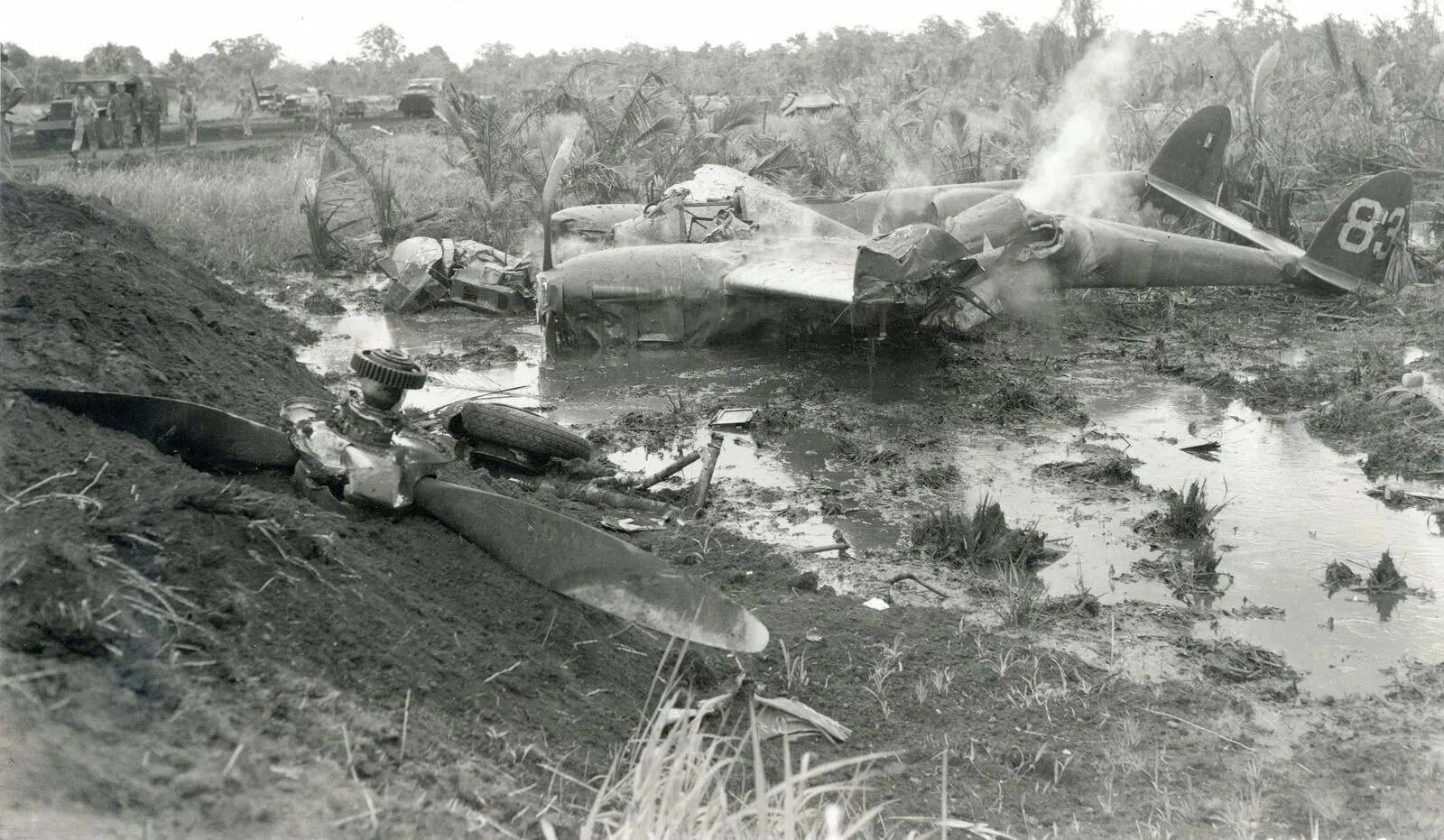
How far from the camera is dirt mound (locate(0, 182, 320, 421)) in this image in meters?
5.92

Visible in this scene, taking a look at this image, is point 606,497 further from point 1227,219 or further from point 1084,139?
point 1084,139

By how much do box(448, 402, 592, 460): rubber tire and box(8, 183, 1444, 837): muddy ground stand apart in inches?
18.3

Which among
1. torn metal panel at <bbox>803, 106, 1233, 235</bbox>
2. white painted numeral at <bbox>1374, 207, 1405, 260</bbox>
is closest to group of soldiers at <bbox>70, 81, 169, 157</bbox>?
torn metal panel at <bbox>803, 106, 1233, 235</bbox>

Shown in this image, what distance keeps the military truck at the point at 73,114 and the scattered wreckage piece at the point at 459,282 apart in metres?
20.2

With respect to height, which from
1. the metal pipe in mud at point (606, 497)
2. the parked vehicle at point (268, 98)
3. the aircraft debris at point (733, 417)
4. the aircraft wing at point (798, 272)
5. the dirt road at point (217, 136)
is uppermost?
the parked vehicle at point (268, 98)

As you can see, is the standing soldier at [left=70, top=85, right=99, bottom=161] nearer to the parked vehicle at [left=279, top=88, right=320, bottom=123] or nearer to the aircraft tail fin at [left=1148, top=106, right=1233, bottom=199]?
the parked vehicle at [left=279, top=88, right=320, bottom=123]

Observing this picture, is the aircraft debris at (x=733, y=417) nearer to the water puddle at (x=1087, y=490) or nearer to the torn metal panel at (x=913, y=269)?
the water puddle at (x=1087, y=490)

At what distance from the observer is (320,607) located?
3.89 meters

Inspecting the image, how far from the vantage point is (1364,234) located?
1437 centimetres

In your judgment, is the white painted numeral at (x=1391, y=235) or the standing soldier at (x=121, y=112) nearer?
the white painted numeral at (x=1391, y=235)

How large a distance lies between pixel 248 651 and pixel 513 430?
425 centimetres

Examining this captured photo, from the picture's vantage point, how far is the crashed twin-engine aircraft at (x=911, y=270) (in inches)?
415

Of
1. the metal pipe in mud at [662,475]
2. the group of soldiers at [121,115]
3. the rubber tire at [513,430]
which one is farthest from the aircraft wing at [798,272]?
the group of soldiers at [121,115]

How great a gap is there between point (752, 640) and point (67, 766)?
225 cm
